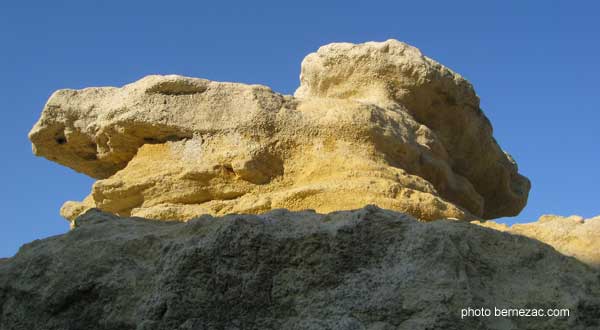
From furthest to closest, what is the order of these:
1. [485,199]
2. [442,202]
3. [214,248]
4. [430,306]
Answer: [485,199], [442,202], [214,248], [430,306]

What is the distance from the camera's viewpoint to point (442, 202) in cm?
616

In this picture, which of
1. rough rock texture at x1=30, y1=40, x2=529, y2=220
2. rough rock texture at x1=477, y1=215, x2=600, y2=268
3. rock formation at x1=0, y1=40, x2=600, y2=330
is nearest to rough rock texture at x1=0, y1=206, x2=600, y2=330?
rock formation at x1=0, y1=40, x2=600, y2=330

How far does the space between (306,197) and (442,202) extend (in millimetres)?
995

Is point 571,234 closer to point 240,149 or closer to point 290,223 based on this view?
point 290,223

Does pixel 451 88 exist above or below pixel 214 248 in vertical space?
above

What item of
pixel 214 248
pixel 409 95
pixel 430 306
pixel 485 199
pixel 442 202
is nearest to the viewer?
pixel 430 306

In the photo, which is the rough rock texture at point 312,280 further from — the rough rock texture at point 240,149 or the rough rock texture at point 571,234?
the rough rock texture at point 240,149

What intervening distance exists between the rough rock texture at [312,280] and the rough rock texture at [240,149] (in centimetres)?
240

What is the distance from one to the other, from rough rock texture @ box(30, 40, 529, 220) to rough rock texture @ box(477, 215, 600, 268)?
5.08 feet

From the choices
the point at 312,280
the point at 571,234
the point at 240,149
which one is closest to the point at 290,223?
the point at 312,280

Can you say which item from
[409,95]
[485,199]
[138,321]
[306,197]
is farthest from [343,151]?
[138,321]

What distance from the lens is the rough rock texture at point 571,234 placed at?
3984 mm

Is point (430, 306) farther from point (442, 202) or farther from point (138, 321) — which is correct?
point (442, 202)

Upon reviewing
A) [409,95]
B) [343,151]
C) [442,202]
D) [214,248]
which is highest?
[409,95]
